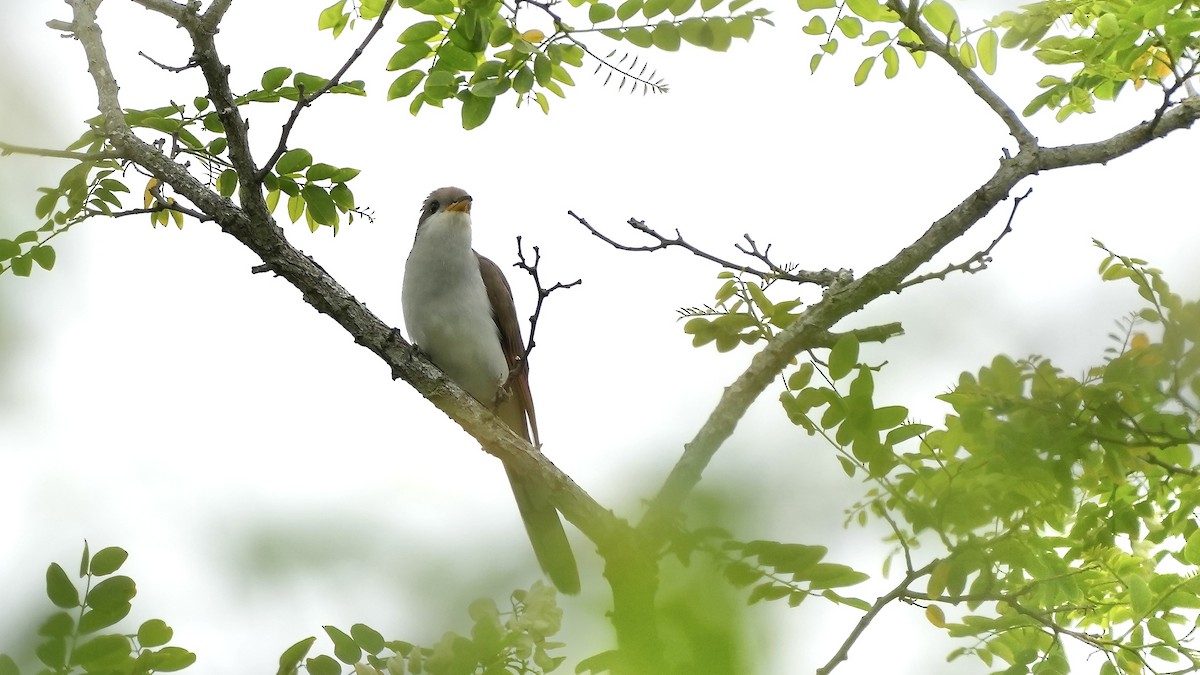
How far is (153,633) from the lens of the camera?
73.9 inches

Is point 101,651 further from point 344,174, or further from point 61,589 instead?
point 344,174

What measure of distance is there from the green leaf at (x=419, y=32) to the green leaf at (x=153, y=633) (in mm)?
2775

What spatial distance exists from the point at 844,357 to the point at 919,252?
73.2 inches

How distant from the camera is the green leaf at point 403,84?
13.6ft

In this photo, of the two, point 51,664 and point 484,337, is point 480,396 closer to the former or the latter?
point 484,337

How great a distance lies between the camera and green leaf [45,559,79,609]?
4.91 ft

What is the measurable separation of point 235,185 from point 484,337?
2029 mm

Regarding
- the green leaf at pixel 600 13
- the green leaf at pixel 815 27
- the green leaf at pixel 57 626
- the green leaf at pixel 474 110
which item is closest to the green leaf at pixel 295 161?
the green leaf at pixel 474 110

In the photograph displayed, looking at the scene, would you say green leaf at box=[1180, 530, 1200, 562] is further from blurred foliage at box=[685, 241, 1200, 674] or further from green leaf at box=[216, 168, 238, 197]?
green leaf at box=[216, 168, 238, 197]

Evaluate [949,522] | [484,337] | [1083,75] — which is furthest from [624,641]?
[484,337]

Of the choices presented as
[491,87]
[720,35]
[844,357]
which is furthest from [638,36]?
[844,357]

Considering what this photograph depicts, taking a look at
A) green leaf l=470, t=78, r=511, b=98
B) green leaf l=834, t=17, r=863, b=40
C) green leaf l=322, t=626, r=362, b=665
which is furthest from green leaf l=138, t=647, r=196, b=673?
green leaf l=834, t=17, r=863, b=40

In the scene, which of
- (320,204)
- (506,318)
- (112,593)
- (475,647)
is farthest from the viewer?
(506,318)

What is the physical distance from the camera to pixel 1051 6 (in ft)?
13.0
